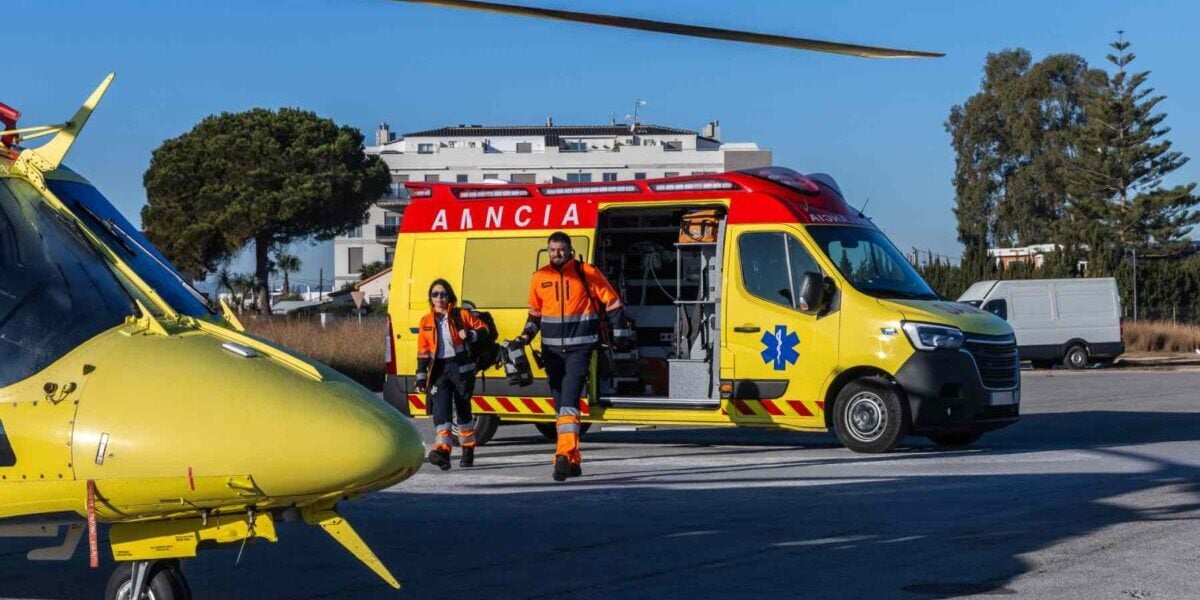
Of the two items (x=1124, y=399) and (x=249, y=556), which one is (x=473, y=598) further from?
(x=1124, y=399)

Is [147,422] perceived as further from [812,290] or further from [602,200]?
[602,200]

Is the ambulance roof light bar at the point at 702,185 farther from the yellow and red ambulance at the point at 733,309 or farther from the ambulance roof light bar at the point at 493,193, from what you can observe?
the ambulance roof light bar at the point at 493,193

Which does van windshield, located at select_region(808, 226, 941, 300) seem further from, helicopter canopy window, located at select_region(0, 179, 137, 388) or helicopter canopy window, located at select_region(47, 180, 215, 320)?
helicopter canopy window, located at select_region(0, 179, 137, 388)

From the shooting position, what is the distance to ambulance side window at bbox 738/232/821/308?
46.5 feet

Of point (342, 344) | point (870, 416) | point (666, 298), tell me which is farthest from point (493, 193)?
point (342, 344)

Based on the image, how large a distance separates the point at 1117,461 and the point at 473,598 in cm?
750

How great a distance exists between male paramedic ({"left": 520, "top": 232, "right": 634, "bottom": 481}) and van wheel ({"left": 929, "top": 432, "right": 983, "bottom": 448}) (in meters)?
3.81

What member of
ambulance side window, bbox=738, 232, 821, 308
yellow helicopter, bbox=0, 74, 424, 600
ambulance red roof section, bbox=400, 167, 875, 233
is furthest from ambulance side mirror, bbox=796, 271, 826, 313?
→ yellow helicopter, bbox=0, 74, 424, 600

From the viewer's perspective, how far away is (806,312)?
14.1 meters

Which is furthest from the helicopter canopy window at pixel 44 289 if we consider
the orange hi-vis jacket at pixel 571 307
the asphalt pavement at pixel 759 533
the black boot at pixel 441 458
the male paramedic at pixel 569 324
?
the black boot at pixel 441 458

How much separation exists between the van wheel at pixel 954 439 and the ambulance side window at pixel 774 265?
78.3 inches

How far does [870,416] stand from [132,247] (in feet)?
27.5

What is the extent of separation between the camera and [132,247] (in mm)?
6988

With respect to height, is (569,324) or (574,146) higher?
(574,146)
